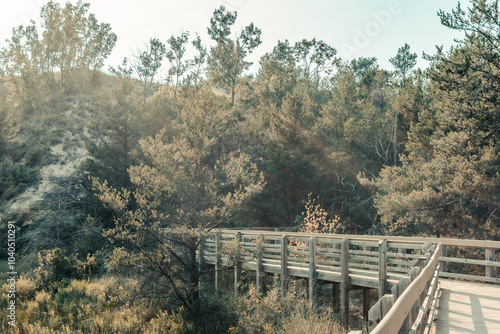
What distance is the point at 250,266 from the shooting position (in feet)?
46.0

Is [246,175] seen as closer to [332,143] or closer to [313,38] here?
[332,143]

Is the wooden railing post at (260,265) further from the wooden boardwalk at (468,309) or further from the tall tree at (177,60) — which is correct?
the tall tree at (177,60)

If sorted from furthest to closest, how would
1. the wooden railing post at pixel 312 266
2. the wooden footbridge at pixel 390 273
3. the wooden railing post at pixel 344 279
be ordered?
the wooden railing post at pixel 312 266
the wooden railing post at pixel 344 279
the wooden footbridge at pixel 390 273

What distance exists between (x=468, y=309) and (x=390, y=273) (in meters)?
3.73

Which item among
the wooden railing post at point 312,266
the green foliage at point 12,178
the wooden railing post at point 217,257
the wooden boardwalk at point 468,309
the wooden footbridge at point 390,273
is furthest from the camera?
the green foliage at point 12,178

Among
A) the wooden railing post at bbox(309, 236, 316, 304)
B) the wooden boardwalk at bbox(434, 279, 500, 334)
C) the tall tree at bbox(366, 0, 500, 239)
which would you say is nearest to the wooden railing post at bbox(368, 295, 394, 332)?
the wooden boardwalk at bbox(434, 279, 500, 334)

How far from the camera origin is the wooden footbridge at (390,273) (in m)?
3.80

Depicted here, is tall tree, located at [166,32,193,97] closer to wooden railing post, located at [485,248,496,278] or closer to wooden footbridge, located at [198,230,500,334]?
wooden footbridge, located at [198,230,500,334]

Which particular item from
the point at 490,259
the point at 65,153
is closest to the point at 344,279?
the point at 490,259

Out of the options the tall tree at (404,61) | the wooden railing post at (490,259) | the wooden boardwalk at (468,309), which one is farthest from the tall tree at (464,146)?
the tall tree at (404,61)

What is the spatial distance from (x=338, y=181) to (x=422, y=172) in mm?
9588

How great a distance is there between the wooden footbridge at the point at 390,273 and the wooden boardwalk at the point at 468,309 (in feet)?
0.04

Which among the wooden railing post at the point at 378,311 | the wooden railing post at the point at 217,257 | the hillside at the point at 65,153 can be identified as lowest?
the wooden railing post at the point at 217,257

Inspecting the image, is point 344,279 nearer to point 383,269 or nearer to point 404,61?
point 383,269
